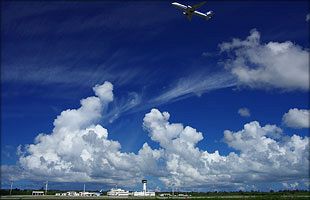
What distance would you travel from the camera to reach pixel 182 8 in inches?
4916

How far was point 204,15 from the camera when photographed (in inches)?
5162

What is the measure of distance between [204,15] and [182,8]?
10374mm
